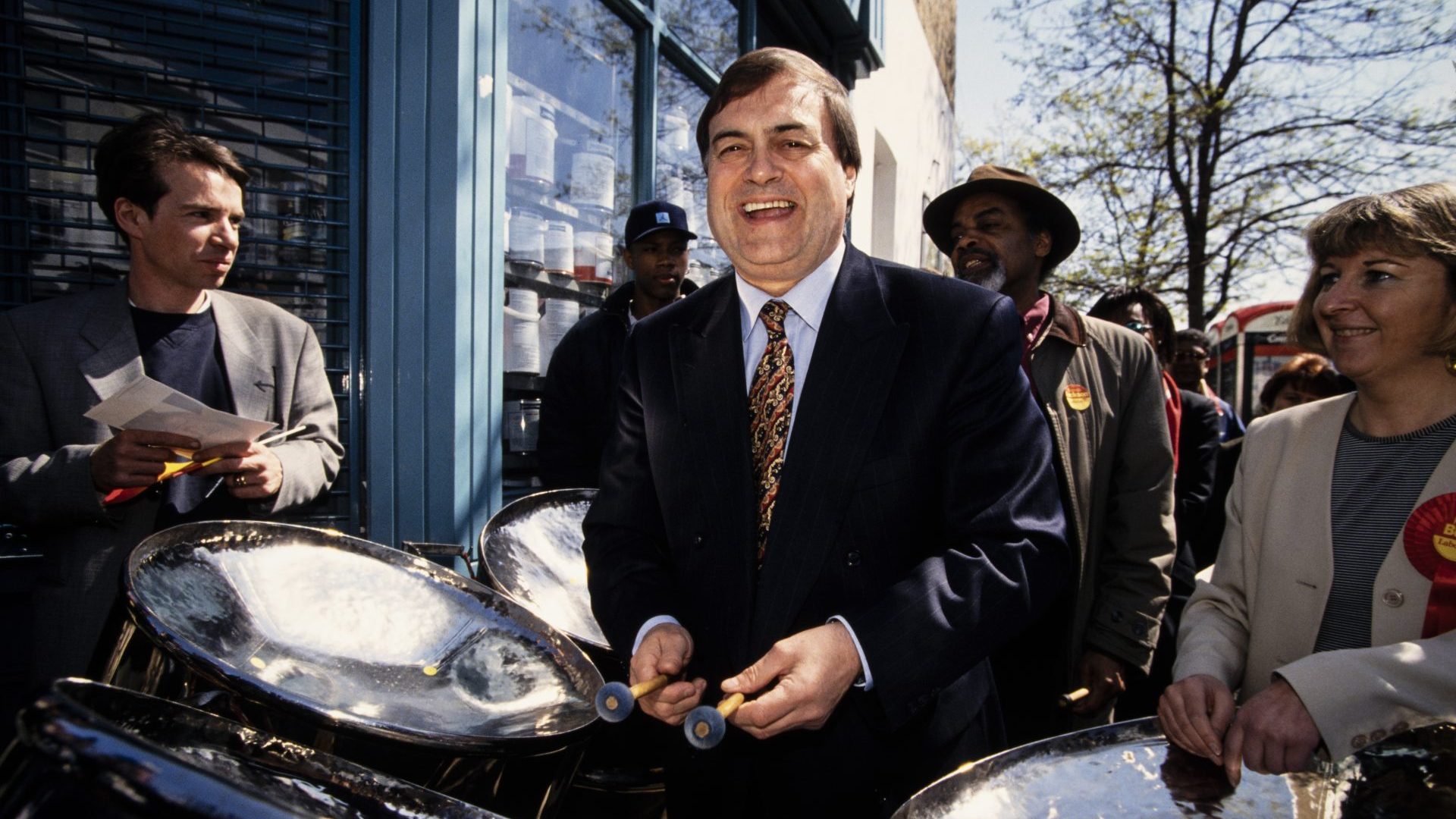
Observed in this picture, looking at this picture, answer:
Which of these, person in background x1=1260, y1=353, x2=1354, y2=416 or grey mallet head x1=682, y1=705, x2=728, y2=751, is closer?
grey mallet head x1=682, y1=705, x2=728, y2=751

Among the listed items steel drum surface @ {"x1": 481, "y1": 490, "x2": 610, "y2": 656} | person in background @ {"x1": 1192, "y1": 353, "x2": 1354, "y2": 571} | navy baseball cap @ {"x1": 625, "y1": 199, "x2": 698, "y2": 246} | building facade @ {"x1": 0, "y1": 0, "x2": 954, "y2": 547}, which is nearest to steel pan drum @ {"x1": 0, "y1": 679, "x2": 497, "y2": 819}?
steel drum surface @ {"x1": 481, "y1": 490, "x2": 610, "y2": 656}

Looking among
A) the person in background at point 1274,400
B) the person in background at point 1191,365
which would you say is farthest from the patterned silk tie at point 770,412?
the person in background at point 1191,365

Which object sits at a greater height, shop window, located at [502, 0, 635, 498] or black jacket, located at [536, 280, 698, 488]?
shop window, located at [502, 0, 635, 498]

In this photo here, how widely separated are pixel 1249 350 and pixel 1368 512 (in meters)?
13.0

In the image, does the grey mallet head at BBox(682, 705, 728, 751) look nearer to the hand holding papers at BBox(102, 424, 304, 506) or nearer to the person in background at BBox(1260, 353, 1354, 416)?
the hand holding papers at BBox(102, 424, 304, 506)

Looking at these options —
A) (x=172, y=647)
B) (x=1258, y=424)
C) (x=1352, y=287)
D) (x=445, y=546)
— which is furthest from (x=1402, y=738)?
(x=445, y=546)

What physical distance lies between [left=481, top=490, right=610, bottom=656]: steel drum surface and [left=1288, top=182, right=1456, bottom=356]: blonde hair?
1375 millimetres

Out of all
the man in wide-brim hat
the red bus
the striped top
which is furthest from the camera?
the red bus

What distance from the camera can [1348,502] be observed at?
1422 millimetres

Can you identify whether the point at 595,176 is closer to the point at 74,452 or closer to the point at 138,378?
the point at 138,378

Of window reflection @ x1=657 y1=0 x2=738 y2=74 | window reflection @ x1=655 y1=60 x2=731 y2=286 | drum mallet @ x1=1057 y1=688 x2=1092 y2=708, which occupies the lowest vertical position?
drum mallet @ x1=1057 y1=688 x2=1092 y2=708

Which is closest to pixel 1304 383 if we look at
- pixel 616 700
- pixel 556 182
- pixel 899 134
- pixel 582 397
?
pixel 582 397

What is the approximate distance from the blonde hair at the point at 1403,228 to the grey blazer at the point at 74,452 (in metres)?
1.96

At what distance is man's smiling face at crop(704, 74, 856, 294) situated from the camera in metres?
1.31
